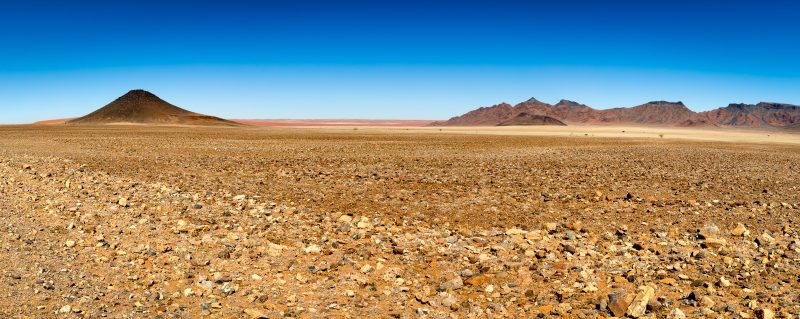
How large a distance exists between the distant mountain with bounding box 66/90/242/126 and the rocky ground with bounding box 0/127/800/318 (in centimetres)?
12709

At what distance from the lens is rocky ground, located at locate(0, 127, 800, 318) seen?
5531 mm

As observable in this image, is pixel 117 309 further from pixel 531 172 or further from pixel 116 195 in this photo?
pixel 531 172

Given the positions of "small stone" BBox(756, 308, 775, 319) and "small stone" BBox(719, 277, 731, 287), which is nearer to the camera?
"small stone" BBox(756, 308, 775, 319)

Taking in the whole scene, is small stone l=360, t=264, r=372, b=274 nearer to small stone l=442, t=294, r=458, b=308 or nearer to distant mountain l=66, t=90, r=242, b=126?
small stone l=442, t=294, r=458, b=308

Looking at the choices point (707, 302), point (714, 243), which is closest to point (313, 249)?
point (707, 302)

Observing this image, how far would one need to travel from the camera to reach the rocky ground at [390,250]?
553cm

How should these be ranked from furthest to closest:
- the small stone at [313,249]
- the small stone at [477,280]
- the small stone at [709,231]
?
the small stone at [709,231] < the small stone at [313,249] < the small stone at [477,280]

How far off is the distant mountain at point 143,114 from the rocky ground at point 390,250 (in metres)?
127

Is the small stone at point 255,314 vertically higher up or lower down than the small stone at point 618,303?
lower down

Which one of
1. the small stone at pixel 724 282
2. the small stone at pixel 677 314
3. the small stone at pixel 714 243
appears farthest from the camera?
the small stone at pixel 714 243

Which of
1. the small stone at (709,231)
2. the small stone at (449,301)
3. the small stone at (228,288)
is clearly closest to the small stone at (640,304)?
the small stone at (449,301)

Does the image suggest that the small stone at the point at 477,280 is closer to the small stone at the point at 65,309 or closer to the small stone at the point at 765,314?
the small stone at the point at 765,314

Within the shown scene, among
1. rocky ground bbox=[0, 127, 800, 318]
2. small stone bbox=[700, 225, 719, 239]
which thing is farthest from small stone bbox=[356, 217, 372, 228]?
small stone bbox=[700, 225, 719, 239]

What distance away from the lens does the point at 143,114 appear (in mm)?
140500
